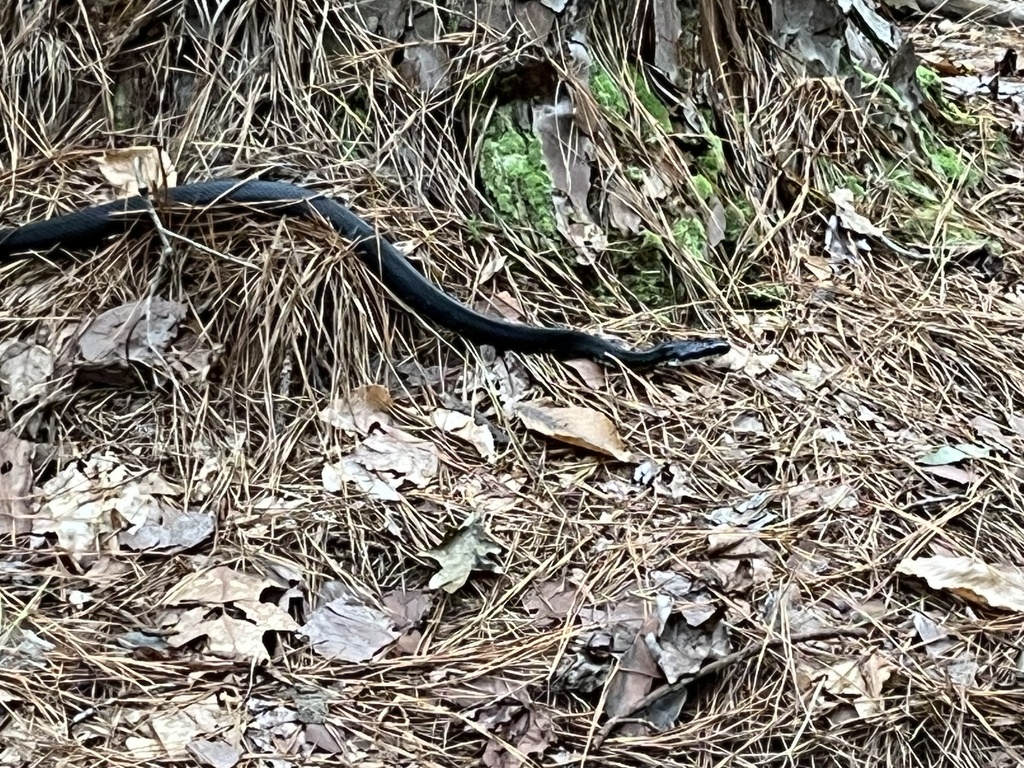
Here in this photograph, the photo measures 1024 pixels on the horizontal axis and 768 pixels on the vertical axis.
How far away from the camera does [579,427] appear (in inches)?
96.7

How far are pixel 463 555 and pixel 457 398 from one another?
0.53 m

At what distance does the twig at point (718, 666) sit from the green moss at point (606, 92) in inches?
66.6

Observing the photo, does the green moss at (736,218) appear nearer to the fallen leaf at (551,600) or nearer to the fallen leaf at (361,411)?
the fallen leaf at (361,411)

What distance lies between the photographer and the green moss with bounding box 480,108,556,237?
282cm

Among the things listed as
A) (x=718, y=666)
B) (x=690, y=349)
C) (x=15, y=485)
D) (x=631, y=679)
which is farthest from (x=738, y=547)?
(x=15, y=485)

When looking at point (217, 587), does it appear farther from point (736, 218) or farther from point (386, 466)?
point (736, 218)

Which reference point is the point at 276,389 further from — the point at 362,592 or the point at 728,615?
the point at 728,615

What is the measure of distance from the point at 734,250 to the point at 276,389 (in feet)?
4.97

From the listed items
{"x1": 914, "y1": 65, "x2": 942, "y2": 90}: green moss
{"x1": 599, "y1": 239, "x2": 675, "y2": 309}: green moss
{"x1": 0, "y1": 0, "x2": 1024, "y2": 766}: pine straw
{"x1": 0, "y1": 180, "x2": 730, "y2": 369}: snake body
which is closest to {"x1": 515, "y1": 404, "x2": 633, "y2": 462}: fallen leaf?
{"x1": 0, "y1": 0, "x2": 1024, "y2": 766}: pine straw

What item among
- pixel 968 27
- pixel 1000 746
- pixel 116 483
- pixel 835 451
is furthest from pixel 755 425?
pixel 968 27

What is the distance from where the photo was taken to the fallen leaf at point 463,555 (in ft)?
6.92

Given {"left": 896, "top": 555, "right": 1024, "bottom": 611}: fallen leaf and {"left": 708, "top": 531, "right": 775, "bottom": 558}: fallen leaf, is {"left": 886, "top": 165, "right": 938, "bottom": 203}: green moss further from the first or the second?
{"left": 708, "top": 531, "right": 775, "bottom": 558}: fallen leaf

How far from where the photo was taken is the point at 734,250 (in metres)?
3.08

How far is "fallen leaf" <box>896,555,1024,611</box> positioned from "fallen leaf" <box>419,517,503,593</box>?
2.97 ft
